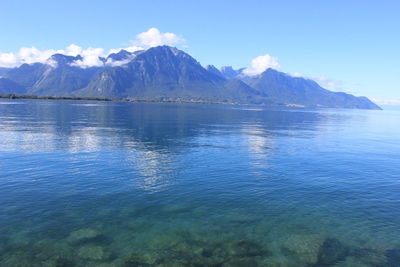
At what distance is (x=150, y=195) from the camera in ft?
121

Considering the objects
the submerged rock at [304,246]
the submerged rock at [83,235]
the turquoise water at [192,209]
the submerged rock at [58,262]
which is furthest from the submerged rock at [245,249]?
the submerged rock at [58,262]

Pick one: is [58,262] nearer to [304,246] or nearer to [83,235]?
[83,235]

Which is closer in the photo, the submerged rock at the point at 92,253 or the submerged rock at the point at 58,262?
the submerged rock at the point at 58,262

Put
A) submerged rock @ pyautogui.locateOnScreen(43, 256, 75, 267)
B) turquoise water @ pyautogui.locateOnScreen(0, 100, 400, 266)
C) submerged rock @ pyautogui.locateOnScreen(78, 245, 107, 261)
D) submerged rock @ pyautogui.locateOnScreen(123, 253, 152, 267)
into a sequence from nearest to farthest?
submerged rock @ pyautogui.locateOnScreen(43, 256, 75, 267) < submerged rock @ pyautogui.locateOnScreen(123, 253, 152, 267) < submerged rock @ pyautogui.locateOnScreen(78, 245, 107, 261) < turquoise water @ pyautogui.locateOnScreen(0, 100, 400, 266)

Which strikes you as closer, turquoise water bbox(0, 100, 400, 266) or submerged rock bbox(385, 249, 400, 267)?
submerged rock bbox(385, 249, 400, 267)

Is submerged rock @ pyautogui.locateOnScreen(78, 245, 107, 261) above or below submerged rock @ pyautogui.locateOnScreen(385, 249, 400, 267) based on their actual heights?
above

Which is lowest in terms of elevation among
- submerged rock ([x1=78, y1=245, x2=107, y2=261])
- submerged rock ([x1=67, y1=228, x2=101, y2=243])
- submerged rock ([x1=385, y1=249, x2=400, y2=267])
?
submerged rock ([x1=385, y1=249, x2=400, y2=267])

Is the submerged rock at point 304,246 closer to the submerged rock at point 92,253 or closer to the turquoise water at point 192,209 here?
the turquoise water at point 192,209

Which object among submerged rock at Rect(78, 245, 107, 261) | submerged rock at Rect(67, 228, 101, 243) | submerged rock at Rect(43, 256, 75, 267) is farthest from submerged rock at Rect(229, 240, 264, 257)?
submerged rock at Rect(43, 256, 75, 267)

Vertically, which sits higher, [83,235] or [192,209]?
[192,209]

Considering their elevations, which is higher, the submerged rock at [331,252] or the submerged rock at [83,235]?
the submerged rock at [83,235]

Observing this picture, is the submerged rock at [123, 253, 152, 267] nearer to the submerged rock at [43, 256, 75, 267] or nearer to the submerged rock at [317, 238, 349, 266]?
the submerged rock at [43, 256, 75, 267]

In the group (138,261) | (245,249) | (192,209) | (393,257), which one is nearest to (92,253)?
(138,261)

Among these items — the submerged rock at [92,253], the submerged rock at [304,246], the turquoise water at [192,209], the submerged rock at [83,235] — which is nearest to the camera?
the submerged rock at [92,253]
